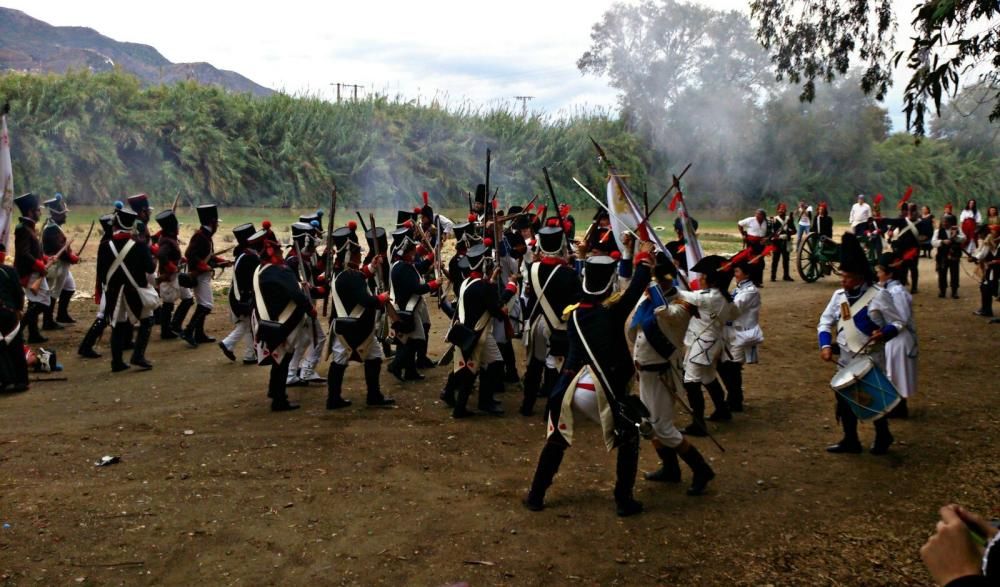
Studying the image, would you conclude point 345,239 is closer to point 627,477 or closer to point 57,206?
point 627,477

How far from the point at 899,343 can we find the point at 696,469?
2.80 metres

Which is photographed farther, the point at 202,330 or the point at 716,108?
the point at 716,108

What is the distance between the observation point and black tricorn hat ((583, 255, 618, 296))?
20.2ft

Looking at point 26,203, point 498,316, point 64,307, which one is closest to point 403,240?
point 498,316

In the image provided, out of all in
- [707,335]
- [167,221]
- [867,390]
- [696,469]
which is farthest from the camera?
[167,221]

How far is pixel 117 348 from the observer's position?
10.8 metres

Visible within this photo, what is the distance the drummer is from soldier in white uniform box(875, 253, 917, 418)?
45 centimetres

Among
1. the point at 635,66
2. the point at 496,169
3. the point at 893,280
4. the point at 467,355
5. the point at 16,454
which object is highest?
the point at 635,66

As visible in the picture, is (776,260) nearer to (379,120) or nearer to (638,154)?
(379,120)

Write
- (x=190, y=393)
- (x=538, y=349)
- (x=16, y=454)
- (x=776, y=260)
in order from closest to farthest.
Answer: (x=16, y=454) → (x=538, y=349) → (x=190, y=393) → (x=776, y=260)

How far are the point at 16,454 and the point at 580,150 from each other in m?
31.6

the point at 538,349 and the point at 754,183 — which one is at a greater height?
the point at 754,183

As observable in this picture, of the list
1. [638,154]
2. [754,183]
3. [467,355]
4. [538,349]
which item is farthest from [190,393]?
[754,183]

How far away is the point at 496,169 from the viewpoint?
34750 millimetres
